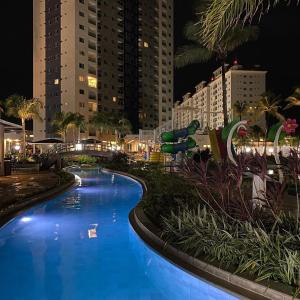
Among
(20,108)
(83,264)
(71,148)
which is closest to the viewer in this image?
(83,264)

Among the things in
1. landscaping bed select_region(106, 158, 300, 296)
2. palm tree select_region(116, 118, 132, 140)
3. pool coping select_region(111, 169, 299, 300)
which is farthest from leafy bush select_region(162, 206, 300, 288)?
palm tree select_region(116, 118, 132, 140)

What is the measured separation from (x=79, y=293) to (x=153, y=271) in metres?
1.45

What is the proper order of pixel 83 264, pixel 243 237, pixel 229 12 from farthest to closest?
pixel 83 264 → pixel 243 237 → pixel 229 12

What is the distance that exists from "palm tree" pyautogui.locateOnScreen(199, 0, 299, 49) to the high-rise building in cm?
6926

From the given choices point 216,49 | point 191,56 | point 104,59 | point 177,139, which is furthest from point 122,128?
point 216,49

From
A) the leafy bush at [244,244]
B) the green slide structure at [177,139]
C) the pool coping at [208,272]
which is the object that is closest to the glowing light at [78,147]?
the green slide structure at [177,139]

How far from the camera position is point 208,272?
226 inches

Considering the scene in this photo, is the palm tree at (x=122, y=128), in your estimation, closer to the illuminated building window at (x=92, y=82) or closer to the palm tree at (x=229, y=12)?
the illuminated building window at (x=92, y=82)

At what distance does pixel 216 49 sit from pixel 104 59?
64.4 meters

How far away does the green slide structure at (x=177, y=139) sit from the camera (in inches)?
990

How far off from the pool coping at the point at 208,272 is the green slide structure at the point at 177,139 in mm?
16624

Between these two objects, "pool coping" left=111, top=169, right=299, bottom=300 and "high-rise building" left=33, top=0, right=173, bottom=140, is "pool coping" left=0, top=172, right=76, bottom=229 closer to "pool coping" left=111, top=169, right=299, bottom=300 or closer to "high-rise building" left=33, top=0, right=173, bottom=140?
"pool coping" left=111, top=169, right=299, bottom=300

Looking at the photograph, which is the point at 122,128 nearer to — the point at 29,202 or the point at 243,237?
the point at 29,202

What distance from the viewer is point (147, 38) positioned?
92.5 meters
